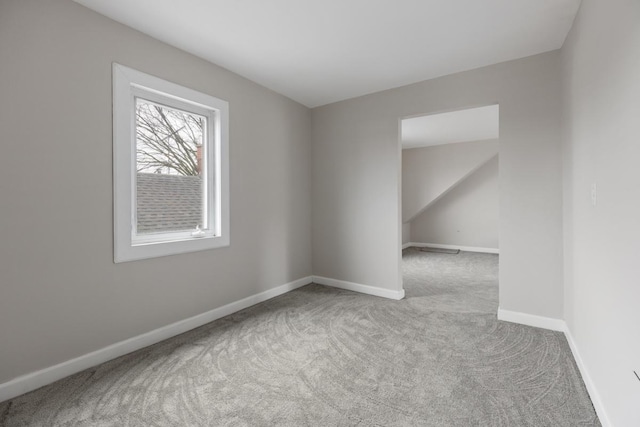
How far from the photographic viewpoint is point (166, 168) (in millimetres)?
2635

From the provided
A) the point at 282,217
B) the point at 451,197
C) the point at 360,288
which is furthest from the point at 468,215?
the point at 282,217

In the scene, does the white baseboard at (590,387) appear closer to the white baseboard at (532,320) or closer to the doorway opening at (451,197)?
the white baseboard at (532,320)

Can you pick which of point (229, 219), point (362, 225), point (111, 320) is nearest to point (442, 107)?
point (362, 225)

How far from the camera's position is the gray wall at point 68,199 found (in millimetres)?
1766

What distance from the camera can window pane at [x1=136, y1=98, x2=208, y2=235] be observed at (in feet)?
8.09

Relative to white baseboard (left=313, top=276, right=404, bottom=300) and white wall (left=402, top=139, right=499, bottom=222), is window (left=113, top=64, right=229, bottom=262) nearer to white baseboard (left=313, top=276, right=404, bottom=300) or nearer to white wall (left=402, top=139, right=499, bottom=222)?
white baseboard (left=313, top=276, right=404, bottom=300)

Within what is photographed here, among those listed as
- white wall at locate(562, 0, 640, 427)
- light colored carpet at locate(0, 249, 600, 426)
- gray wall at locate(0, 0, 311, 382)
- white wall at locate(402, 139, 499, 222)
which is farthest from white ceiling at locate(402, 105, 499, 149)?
gray wall at locate(0, 0, 311, 382)

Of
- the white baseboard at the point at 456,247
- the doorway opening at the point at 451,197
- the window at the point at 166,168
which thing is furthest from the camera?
the white baseboard at the point at 456,247

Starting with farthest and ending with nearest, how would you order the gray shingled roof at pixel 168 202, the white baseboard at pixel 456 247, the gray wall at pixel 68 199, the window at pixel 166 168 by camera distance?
the white baseboard at pixel 456 247 → the gray shingled roof at pixel 168 202 → the window at pixel 166 168 → the gray wall at pixel 68 199

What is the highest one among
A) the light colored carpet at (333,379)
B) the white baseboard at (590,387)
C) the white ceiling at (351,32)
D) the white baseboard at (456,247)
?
the white ceiling at (351,32)

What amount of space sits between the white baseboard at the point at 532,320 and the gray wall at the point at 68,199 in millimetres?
A: 2784

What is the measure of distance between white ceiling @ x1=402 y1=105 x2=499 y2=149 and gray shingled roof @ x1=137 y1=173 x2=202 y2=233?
3395 millimetres

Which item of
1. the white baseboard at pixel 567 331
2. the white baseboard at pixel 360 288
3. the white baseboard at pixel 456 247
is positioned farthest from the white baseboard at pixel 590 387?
the white baseboard at pixel 456 247

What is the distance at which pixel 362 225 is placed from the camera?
3803 millimetres
